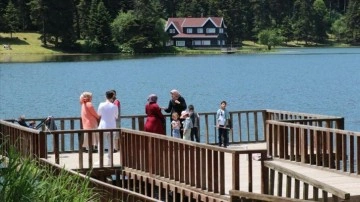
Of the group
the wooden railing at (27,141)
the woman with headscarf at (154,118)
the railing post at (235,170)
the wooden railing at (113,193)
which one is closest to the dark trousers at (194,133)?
the woman with headscarf at (154,118)

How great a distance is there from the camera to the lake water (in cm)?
5319

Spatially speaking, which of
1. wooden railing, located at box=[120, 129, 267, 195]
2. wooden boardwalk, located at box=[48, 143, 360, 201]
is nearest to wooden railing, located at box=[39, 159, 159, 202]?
wooden boardwalk, located at box=[48, 143, 360, 201]

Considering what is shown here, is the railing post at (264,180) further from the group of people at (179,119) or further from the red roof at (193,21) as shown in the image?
the red roof at (193,21)

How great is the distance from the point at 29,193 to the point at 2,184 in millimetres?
365

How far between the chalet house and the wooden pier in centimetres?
16758

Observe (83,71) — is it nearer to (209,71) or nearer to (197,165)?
(209,71)

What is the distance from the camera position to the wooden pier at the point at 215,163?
544 inches

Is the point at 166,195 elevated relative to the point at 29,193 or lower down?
lower down

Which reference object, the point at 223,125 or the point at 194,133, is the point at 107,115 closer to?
the point at 194,133

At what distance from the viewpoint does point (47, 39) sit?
6156 inches

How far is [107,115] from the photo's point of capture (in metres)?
18.2

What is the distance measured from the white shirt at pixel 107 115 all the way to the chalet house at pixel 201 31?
550 feet

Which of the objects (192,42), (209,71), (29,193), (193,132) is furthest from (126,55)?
(29,193)

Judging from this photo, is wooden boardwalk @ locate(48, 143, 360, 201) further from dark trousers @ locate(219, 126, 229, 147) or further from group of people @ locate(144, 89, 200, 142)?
dark trousers @ locate(219, 126, 229, 147)
